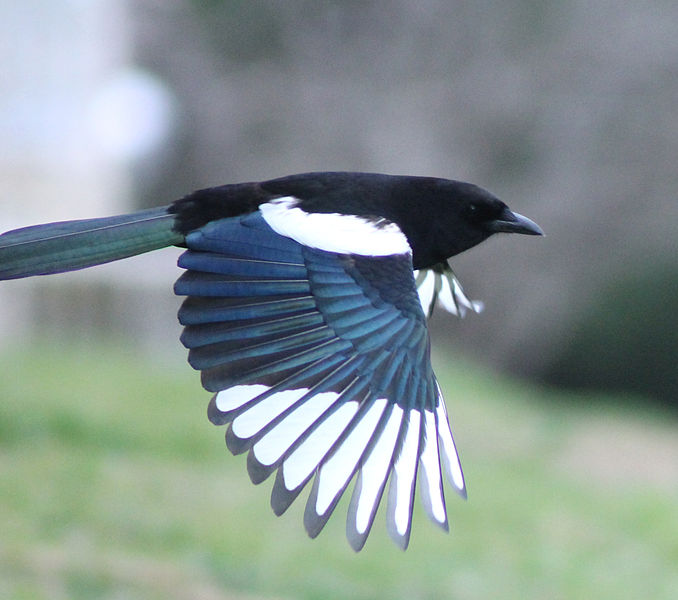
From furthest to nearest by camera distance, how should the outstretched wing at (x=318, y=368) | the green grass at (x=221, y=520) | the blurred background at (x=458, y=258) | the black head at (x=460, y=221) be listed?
the blurred background at (x=458, y=258) < the green grass at (x=221, y=520) < the black head at (x=460, y=221) < the outstretched wing at (x=318, y=368)

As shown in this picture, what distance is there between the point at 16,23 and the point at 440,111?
Result: 5333 millimetres

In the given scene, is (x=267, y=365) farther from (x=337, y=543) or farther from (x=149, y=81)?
(x=149, y=81)

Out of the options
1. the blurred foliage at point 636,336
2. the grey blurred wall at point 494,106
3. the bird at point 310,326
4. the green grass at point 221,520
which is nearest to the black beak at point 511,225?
the bird at point 310,326

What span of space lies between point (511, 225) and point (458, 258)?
34.8ft

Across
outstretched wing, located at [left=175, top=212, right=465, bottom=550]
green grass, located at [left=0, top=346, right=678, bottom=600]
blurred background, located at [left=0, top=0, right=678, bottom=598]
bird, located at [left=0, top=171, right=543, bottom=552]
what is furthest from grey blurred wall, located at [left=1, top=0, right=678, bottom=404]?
outstretched wing, located at [left=175, top=212, right=465, bottom=550]

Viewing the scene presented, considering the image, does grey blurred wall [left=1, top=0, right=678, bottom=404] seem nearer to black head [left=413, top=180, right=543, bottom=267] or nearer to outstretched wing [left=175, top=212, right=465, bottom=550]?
black head [left=413, top=180, right=543, bottom=267]

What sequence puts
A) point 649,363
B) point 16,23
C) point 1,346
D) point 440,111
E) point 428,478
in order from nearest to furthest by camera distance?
point 428,478 < point 1,346 < point 16,23 < point 649,363 < point 440,111

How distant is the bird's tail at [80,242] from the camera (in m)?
3.03

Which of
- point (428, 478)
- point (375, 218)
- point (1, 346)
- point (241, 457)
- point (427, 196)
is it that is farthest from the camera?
point (1, 346)

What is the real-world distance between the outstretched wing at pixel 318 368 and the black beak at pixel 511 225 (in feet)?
1.72

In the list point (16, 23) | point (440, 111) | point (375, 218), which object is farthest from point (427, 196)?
point (440, 111)

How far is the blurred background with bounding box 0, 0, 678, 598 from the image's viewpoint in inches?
194

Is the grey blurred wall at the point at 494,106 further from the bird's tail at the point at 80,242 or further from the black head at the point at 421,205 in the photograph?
the bird's tail at the point at 80,242

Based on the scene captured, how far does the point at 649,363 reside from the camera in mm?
11773
